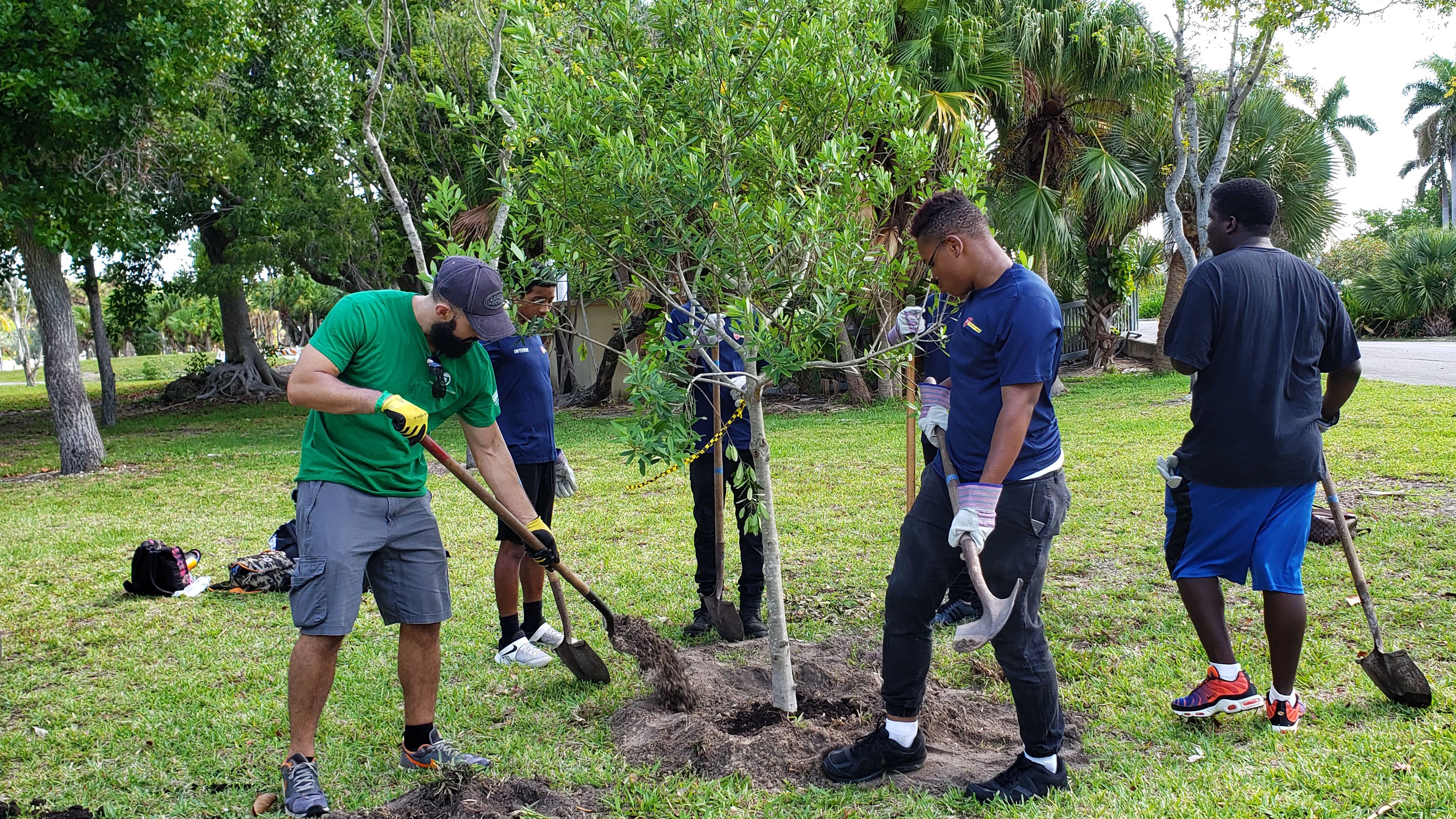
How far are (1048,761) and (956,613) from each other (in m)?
1.94

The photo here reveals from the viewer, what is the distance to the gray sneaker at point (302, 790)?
3.24 m

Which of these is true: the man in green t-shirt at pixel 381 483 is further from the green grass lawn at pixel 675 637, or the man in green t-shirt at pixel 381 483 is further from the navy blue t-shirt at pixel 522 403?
the navy blue t-shirt at pixel 522 403

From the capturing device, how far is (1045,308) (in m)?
2.97

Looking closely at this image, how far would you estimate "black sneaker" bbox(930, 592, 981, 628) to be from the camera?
502cm

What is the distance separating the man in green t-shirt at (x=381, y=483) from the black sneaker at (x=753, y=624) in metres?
1.79

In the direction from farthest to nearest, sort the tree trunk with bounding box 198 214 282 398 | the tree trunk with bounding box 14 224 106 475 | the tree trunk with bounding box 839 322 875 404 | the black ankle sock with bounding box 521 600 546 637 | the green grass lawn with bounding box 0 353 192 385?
1. the green grass lawn with bounding box 0 353 192 385
2. the tree trunk with bounding box 198 214 282 398
3. the tree trunk with bounding box 839 322 875 404
4. the tree trunk with bounding box 14 224 106 475
5. the black ankle sock with bounding box 521 600 546 637

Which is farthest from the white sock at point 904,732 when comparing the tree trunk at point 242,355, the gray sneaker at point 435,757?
the tree trunk at point 242,355

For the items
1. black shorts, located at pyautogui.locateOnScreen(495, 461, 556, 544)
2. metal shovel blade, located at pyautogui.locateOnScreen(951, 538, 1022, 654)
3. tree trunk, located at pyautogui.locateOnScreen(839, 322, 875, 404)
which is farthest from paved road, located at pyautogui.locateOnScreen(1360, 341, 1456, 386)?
metal shovel blade, located at pyautogui.locateOnScreen(951, 538, 1022, 654)

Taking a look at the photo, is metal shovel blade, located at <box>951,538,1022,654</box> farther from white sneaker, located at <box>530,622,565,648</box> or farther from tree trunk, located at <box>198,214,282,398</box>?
tree trunk, located at <box>198,214,282,398</box>

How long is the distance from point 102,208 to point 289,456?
12.8 ft

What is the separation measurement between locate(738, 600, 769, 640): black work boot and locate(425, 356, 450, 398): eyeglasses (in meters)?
2.16

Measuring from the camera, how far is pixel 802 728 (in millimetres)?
3781

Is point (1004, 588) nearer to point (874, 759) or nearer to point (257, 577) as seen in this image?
point (874, 759)

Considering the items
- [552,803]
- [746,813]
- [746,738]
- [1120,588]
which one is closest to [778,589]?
[746,738]
